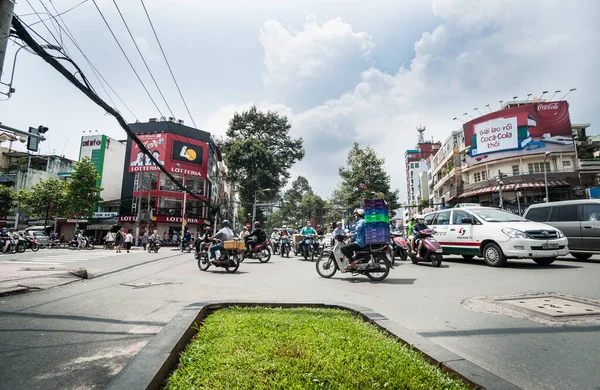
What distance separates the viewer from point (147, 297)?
5.36 meters

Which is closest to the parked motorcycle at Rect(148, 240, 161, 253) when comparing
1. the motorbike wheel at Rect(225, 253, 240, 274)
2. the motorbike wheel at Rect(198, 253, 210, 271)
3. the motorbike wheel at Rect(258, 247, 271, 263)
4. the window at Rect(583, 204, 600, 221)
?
the motorbike wheel at Rect(258, 247, 271, 263)

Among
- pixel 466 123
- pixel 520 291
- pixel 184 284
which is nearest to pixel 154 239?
pixel 184 284

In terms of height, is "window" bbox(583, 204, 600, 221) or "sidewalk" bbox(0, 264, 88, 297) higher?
"window" bbox(583, 204, 600, 221)

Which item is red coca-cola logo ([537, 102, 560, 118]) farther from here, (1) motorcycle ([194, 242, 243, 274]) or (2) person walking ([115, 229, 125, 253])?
(2) person walking ([115, 229, 125, 253])

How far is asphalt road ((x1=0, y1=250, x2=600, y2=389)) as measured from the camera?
241 centimetres

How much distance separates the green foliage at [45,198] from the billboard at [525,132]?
45206 mm

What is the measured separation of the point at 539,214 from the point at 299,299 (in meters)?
10.4

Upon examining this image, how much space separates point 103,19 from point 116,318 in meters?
7.42

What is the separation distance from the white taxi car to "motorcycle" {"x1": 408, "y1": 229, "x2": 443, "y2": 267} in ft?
2.88

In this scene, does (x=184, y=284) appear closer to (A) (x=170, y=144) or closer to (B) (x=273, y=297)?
(B) (x=273, y=297)

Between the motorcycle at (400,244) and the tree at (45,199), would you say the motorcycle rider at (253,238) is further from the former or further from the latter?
the tree at (45,199)

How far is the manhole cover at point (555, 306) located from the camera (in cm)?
388

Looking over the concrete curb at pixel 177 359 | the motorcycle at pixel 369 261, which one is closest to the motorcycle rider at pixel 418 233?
the motorcycle at pixel 369 261

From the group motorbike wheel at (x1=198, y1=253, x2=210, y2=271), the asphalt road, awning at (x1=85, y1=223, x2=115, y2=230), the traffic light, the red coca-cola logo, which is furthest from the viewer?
awning at (x1=85, y1=223, x2=115, y2=230)
